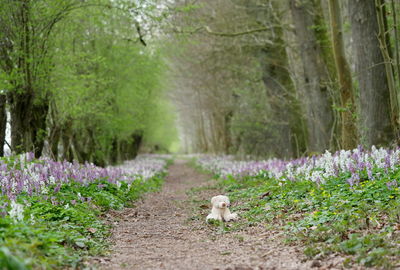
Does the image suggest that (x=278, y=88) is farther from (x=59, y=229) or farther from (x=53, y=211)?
(x=59, y=229)

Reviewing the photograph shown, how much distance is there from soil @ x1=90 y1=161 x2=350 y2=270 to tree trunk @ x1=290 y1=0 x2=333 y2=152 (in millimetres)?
6630

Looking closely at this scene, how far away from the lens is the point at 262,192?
890 centimetres

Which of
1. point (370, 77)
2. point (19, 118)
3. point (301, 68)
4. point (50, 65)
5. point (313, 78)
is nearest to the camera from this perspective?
point (370, 77)

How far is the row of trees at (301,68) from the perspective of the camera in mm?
9672

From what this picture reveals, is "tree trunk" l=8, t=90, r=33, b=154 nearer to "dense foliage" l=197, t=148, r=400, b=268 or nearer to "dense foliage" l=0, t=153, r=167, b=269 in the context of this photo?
"dense foliage" l=0, t=153, r=167, b=269

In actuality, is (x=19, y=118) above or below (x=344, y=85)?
above

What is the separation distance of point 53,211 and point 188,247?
221 cm

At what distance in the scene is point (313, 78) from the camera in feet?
44.4

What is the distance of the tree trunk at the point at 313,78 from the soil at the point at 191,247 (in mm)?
6630

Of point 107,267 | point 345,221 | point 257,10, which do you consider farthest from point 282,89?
point 107,267

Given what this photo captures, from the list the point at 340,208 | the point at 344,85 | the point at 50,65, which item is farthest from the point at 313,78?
the point at 340,208

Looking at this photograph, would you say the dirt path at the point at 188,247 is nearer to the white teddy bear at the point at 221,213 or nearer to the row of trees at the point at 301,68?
the white teddy bear at the point at 221,213

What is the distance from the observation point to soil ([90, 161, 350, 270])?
14.8 feet

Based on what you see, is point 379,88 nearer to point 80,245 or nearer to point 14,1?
point 80,245
